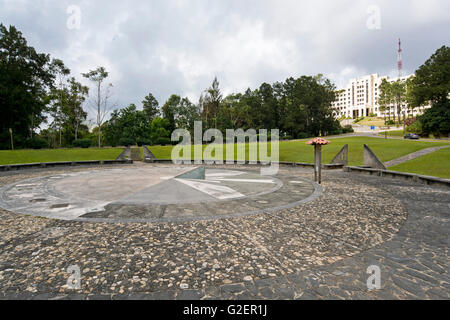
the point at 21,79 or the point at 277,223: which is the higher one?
the point at 21,79

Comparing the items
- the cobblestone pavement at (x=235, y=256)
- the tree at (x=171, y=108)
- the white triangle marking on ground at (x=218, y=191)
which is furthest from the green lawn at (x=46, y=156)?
the tree at (x=171, y=108)

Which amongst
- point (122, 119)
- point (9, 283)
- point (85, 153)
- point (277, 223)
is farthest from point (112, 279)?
point (122, 119)

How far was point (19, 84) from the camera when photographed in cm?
3656

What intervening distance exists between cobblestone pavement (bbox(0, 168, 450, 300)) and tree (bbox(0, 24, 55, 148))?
38.8 metres

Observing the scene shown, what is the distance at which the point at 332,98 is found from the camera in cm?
6831

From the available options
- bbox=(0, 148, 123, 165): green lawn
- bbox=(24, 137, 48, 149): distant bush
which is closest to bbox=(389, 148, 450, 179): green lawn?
bbox=(0, 148, 123, 165): green lawn

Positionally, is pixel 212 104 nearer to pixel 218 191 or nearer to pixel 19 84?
pixel 19 84

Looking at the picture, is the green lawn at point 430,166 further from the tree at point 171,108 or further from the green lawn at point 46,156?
the tree at point 171,108

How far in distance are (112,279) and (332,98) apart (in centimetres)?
7629

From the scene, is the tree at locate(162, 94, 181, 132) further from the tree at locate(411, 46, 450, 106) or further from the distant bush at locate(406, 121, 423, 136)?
the tree at locate(411, 46, 450, 106)

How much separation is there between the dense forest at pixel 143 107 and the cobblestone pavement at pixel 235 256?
34872 mm

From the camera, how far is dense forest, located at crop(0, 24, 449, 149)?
119 ft

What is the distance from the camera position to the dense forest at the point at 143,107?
119 feet
